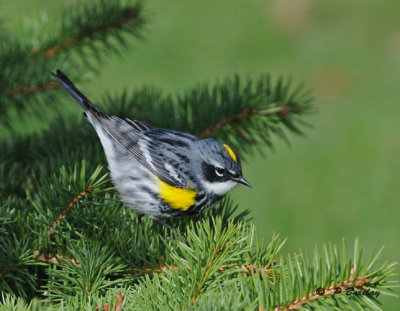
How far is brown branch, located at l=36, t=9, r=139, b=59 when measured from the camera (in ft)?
7.89

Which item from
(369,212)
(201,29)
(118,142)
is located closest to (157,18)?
(201,29)

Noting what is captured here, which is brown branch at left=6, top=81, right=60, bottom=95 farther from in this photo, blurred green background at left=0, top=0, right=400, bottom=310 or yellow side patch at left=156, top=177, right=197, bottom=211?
blurred green background at left=0, top=0, right=400, bottom=310

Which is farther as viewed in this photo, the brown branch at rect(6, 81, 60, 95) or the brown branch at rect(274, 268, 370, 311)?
the brown branch at rect(6, 81, 60, 95)

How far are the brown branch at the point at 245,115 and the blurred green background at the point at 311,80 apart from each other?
211cm

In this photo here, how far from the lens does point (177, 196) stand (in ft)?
7.54

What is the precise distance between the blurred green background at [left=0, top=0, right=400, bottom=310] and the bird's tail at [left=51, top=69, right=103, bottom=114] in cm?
206

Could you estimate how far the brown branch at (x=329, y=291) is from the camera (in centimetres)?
119

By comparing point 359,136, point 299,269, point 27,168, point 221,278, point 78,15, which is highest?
point 359,136

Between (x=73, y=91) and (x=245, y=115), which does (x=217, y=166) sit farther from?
(x=73, y=91)

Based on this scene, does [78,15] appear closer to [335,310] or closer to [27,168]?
[27,168]

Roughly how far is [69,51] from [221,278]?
1459 millimetres

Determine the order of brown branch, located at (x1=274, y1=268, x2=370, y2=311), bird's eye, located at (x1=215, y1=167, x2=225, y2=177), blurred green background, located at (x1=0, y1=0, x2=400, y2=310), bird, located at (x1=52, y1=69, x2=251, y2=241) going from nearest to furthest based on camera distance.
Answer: brown branch, located at (x1=274, y1=268, x2=370, y2=311) → bird, located at (x1=52, y1=69, x2=251, y2=241) → bird's eye, located at (x1=215, y1=167, x2=225, y2=177) → blurred green background, located at (x1=0, y1=0, x2=400, y2=310)

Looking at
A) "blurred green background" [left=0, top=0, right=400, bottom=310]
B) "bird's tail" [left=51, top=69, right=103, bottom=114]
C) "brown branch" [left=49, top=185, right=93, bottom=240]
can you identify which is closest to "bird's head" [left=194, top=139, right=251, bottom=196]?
"bird's tail" [left=51, top=69, right=103, bottom=114]

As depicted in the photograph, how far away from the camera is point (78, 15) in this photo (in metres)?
2.42
